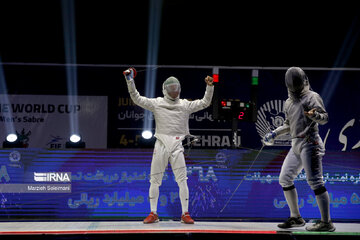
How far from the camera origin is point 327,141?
8.08m

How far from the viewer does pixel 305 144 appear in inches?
161

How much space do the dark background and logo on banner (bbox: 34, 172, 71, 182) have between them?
9.33ft

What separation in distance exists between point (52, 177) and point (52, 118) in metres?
3.12

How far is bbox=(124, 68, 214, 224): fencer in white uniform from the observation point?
15.4ft

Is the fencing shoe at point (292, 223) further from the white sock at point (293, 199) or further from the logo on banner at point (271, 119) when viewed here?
the logo on banner at point (271, 119)

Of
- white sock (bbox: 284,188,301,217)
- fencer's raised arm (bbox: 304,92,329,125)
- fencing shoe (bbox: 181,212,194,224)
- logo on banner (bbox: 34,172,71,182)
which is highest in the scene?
fencer's raised arm (bbox: 304,92,329,125)

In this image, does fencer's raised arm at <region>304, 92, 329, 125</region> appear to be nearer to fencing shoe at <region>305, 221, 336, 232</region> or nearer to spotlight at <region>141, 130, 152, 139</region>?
fencing shoe at <region>305, 221, 336, 232</region>

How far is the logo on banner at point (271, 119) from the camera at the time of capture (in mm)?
8180

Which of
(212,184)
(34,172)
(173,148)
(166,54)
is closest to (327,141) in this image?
(166,54)

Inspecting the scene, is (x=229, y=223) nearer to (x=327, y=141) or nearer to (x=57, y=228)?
(x=57, y=228)

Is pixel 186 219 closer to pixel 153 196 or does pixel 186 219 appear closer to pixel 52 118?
pixel 153 196

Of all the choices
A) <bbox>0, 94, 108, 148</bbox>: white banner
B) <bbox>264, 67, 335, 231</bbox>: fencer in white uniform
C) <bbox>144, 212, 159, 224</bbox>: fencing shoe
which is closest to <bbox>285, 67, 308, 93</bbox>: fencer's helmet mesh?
<bbox>264, 67, 335, 231</bbox>: fencer in white uniform

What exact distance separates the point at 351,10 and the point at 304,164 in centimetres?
394

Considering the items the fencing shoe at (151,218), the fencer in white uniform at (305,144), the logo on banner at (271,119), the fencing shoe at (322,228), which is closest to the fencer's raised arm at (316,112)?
the fencer in white uniform at (305,144)
